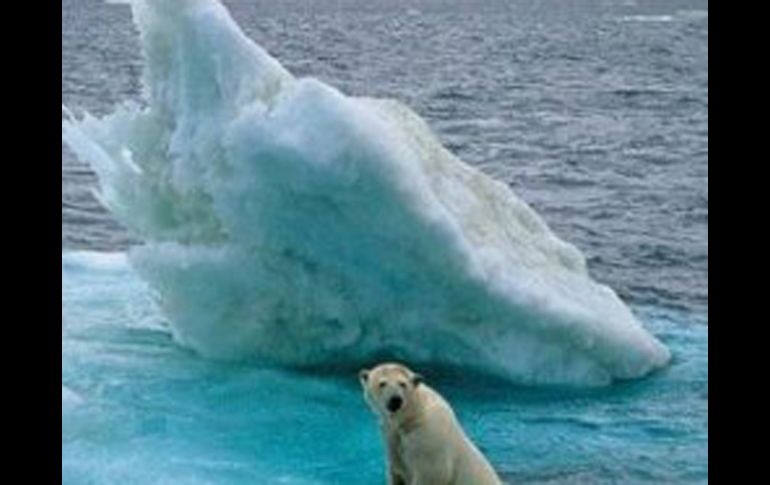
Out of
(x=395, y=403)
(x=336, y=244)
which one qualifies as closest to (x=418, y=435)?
(x=395, y=403)

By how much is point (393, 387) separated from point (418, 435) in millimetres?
185

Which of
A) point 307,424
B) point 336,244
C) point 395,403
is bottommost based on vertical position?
point 307,424

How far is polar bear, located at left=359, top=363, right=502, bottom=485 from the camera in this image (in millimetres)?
3623

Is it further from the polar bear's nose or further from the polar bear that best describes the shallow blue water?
the polar bear's nose

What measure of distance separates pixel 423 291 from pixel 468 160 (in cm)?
226

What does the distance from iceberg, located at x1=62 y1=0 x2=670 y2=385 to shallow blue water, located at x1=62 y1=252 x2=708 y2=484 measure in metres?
0.13

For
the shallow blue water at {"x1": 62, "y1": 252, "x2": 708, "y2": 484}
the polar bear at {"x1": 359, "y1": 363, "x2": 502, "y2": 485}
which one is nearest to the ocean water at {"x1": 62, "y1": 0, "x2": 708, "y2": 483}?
the shallow blue water at {"x1": 62, "y1": 252, "x2": 708, "y2": 484}

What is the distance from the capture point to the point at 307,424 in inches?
205

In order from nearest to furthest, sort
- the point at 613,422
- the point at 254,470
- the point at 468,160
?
the point at 254,470 < the point at 613,422 < the point at 468,160

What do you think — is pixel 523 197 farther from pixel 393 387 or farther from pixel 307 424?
pixel 393 387
